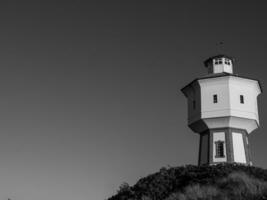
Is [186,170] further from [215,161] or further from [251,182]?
[251,182]

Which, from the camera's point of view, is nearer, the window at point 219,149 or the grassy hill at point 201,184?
the grassy hill at point 201,184

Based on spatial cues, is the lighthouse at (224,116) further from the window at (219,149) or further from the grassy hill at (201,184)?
the grassy hill at (201,184)

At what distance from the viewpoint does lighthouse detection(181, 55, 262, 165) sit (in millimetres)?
32219

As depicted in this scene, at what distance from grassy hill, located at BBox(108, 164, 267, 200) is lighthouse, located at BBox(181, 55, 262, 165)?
300 cm

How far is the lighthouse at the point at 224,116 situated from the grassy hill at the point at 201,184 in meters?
3.00

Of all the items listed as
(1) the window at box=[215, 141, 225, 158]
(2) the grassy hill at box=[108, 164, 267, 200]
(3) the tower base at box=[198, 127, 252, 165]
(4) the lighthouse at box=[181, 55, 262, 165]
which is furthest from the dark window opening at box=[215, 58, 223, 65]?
(2) the grassy hill at box=[108, 164, 267, 200]

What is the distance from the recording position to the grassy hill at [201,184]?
2189 centimetres

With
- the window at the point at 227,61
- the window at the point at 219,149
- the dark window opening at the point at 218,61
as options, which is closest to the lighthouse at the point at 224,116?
the window at the point at 219,149

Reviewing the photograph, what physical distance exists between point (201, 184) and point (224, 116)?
8.03 meters

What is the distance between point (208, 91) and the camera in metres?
33.5

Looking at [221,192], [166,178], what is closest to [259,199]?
[221,192]

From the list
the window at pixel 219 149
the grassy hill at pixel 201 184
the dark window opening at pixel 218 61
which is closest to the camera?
the grassy hill at pixel 201 184

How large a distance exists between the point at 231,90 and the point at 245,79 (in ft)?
5.46

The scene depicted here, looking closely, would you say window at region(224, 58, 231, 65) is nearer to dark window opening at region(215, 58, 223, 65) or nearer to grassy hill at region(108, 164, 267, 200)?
dark window opening at region(215, 58, 223, 65)
